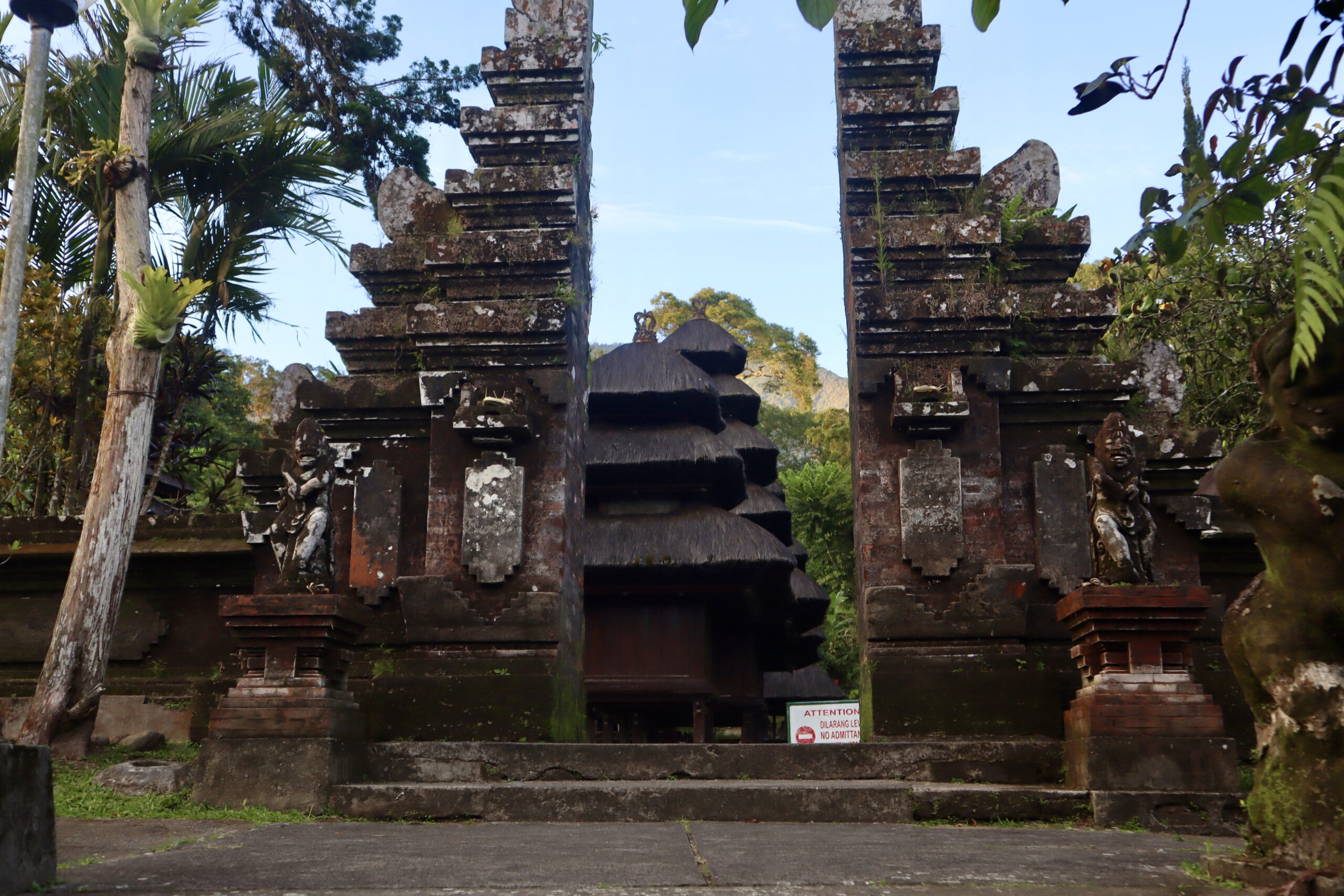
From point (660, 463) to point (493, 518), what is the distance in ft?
15.6

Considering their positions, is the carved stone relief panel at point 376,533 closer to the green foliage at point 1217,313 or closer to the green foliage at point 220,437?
the green foliage at point 220,437

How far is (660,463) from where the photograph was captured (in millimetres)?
12461

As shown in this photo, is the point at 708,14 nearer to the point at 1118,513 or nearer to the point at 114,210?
the point at 1118,513

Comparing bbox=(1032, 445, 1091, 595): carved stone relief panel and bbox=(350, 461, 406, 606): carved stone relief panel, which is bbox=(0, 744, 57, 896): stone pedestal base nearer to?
bbox=(350, 461, 406, 606): carved stone relief panel

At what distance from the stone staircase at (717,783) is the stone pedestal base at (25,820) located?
288 centimetres

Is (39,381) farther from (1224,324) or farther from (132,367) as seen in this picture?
(1224,324)

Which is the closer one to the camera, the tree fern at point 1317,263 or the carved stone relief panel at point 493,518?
the tree fern at point 1317,263

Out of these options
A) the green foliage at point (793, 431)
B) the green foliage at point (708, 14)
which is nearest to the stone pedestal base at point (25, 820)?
the green foliage at point (708, 14)

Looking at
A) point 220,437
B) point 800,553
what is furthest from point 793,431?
point 220,437

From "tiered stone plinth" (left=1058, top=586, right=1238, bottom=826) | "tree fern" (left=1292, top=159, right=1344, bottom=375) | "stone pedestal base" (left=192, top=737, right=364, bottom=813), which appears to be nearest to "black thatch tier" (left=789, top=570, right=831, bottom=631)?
"tiered stone plinth" (left=1058, top=586, right=1238, bottom=826)

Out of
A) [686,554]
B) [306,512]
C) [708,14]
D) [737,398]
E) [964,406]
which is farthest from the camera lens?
[737,398]

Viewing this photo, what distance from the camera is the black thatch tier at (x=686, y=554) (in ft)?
38.7

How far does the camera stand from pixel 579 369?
8.67 meters

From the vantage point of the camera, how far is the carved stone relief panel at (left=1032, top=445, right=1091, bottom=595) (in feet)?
25.0
